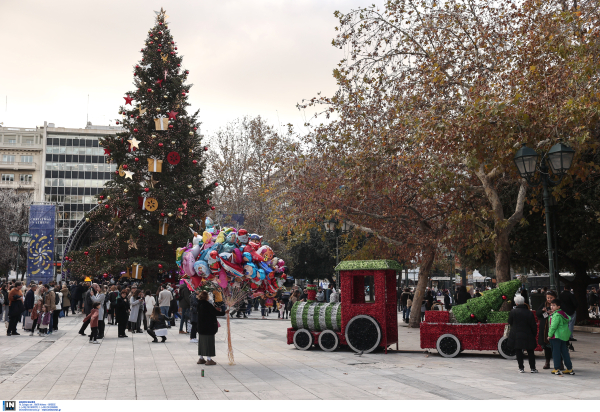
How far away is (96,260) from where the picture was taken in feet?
98.1

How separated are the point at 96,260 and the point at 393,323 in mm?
20441

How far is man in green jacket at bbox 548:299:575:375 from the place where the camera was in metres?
10.2

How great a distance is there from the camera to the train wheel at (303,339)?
579 inches

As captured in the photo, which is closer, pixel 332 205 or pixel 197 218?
pixel 332 205

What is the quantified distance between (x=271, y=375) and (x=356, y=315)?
433 cm

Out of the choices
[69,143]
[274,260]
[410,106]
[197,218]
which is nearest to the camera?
[274,260]

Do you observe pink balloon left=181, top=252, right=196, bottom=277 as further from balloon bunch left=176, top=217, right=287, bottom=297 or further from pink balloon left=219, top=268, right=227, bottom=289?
pink balloon left=219, top=268, right=227, bottom=289

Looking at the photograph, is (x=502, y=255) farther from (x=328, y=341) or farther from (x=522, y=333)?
(x=328, y=341)

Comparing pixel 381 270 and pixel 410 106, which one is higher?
pixel 410 106

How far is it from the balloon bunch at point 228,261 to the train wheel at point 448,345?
4.69 m

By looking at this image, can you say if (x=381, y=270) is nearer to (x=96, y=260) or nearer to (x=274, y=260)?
(x=274, y=260)

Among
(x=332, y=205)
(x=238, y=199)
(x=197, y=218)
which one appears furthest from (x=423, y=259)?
(x=238, y=199)

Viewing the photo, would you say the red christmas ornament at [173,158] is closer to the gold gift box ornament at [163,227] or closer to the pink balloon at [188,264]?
the gold gift box ornament at [163,227]

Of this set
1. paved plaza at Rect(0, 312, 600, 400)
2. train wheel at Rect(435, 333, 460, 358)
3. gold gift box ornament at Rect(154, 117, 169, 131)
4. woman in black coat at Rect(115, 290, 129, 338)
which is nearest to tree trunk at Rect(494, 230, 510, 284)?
paved plaza at Rect(0, 312, 600, 400)
